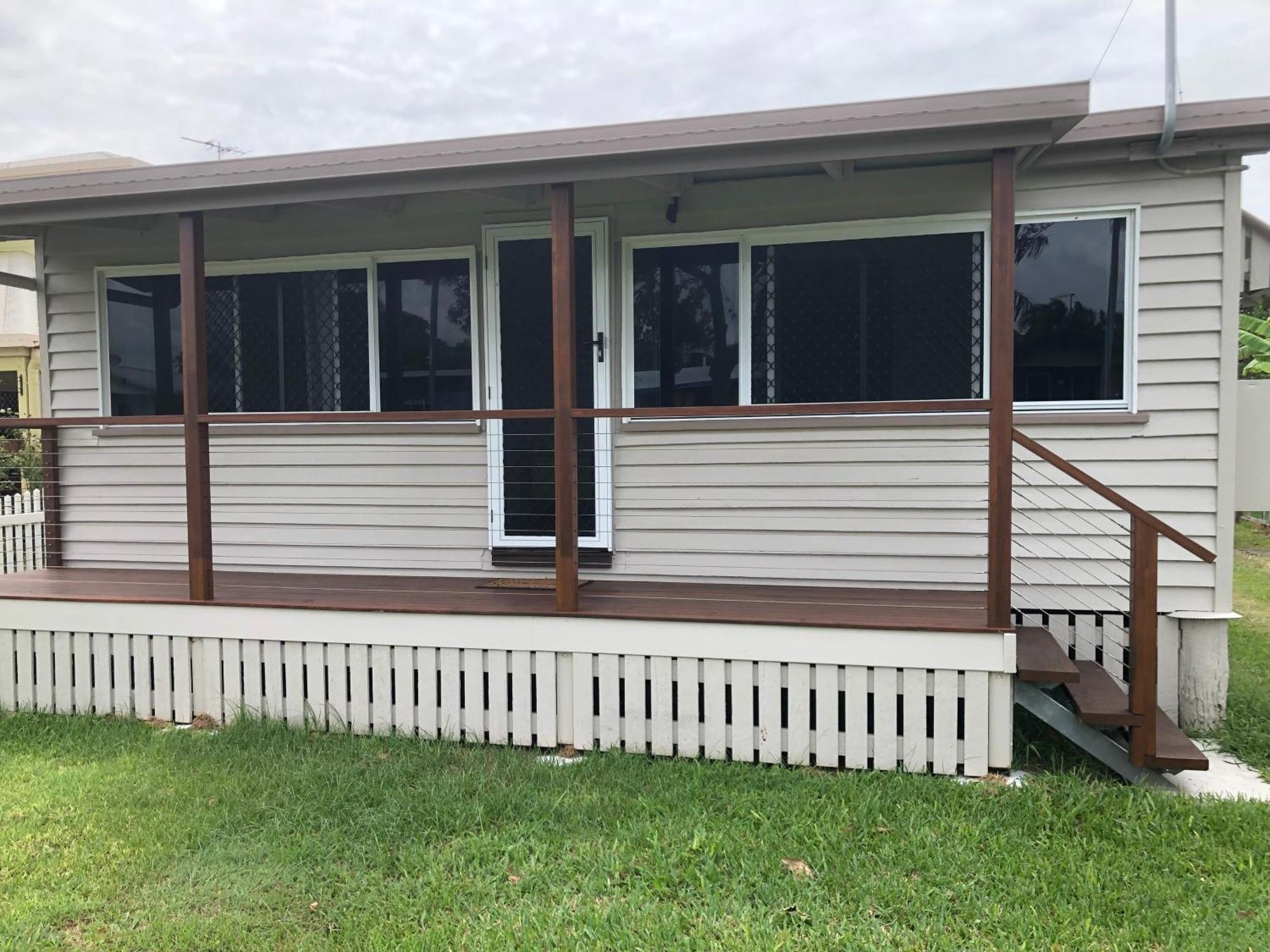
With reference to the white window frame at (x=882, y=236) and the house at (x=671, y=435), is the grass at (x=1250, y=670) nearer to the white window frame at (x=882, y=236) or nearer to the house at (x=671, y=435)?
the house at (x=671, y=435)

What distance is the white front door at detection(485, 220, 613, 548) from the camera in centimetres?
527

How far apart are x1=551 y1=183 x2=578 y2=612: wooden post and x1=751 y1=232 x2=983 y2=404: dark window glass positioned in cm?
134

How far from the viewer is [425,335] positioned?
5.63 m

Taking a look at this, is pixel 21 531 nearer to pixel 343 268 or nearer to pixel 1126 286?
pixel 343 268

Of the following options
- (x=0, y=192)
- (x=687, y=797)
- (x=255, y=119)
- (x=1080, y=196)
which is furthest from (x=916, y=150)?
(x=255, y=119)

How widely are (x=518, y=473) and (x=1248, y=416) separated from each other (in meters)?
3.86

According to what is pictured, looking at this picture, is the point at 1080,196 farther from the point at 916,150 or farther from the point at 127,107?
the point at 127,107

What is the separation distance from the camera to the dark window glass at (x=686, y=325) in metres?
5.15

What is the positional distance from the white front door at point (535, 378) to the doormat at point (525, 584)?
0.29 m

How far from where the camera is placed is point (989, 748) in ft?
12.5

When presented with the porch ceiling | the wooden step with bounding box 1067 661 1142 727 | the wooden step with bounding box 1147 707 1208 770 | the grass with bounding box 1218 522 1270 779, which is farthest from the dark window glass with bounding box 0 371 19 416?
the grass with bounding box 1218 522 1270 779

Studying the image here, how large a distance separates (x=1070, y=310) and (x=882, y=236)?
1024mm

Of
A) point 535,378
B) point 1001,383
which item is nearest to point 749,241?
point 535,378

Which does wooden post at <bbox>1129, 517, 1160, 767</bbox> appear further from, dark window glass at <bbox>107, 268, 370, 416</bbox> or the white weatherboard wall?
dark window glass at <bbox>107, 268, 370, 416</bbox>
